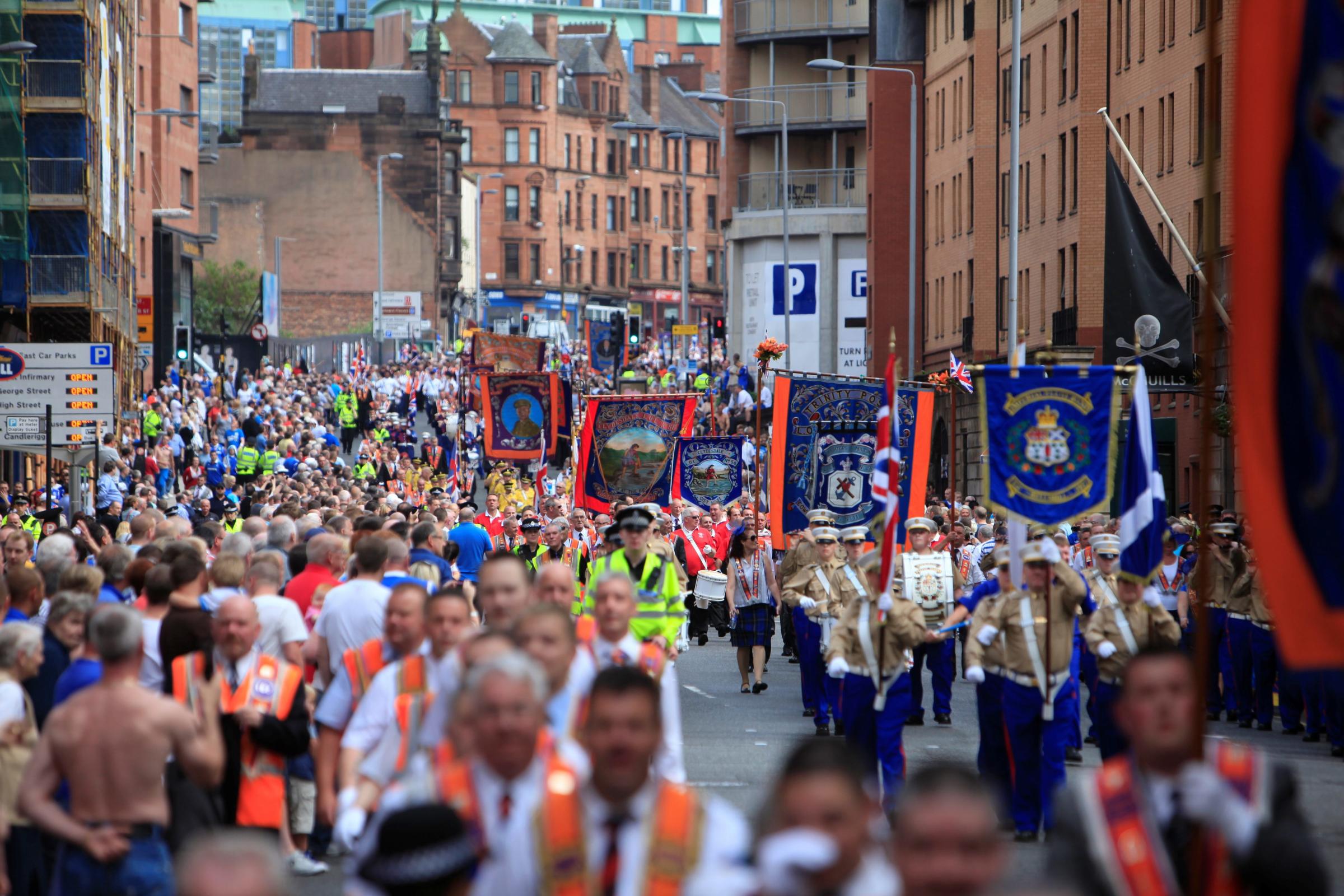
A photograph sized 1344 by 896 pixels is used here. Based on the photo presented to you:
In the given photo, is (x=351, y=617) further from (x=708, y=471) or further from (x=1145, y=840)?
(x=708, y=471)

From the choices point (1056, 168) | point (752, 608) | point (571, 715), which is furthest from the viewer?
point (1056, 168)

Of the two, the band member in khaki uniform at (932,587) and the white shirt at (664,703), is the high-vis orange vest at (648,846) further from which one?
the band member in khaki uniform at (932,587)

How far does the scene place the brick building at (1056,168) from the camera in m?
37.7

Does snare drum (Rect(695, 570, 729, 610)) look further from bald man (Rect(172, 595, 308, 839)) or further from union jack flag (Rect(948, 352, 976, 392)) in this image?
bald man (Rect(172, 595, 308, 839))

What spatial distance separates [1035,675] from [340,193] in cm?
10922

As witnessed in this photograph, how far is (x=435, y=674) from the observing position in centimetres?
842

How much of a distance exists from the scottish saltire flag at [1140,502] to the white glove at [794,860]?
332 inches

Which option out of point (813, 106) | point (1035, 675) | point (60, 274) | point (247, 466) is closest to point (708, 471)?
point (247, 466)

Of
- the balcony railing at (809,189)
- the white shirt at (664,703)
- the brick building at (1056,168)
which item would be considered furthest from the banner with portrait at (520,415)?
the balcony railing at (809,189)

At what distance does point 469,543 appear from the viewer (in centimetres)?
2136

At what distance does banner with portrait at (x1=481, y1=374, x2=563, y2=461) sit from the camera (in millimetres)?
35312

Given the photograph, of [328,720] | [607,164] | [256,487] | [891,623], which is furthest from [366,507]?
[607,164]

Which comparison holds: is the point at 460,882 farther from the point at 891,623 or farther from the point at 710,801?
the point at 891,623

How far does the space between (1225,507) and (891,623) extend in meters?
21.2
